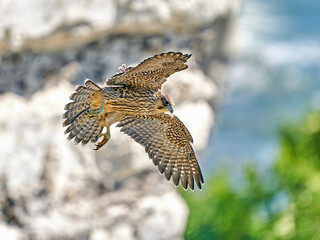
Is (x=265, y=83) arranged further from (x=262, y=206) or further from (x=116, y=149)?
(x=116, y=149)

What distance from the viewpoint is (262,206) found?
6.01m

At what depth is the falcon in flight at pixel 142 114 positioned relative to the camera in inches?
121

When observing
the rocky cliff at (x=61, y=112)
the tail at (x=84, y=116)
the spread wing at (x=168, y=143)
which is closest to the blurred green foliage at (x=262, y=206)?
the rocky cliff at (x=61, y=112)

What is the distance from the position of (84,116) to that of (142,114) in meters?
0.31

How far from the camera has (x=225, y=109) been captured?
44.9 ft

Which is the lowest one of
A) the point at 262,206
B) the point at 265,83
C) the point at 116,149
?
the point at 116,149

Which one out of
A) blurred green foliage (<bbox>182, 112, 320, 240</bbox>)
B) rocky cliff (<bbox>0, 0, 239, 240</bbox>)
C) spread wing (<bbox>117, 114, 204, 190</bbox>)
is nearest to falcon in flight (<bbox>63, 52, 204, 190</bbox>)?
spread wing (<bbox>117, 114, 204, 190</bbox>)

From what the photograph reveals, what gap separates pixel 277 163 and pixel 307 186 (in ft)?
1.52

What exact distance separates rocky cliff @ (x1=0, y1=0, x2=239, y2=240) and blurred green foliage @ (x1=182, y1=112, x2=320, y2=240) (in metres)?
0.96

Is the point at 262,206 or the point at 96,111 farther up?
the point at 262,206

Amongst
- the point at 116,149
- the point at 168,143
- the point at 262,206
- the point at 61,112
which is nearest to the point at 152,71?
the point at 168,143

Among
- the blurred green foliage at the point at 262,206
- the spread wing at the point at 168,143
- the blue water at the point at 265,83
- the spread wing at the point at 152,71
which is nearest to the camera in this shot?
the spread wing at the point at 152,71

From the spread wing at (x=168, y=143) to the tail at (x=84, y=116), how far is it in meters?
0.30

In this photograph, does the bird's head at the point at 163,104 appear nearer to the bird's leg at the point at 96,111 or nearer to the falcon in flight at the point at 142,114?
the falcon in flight at the point at 142,114
